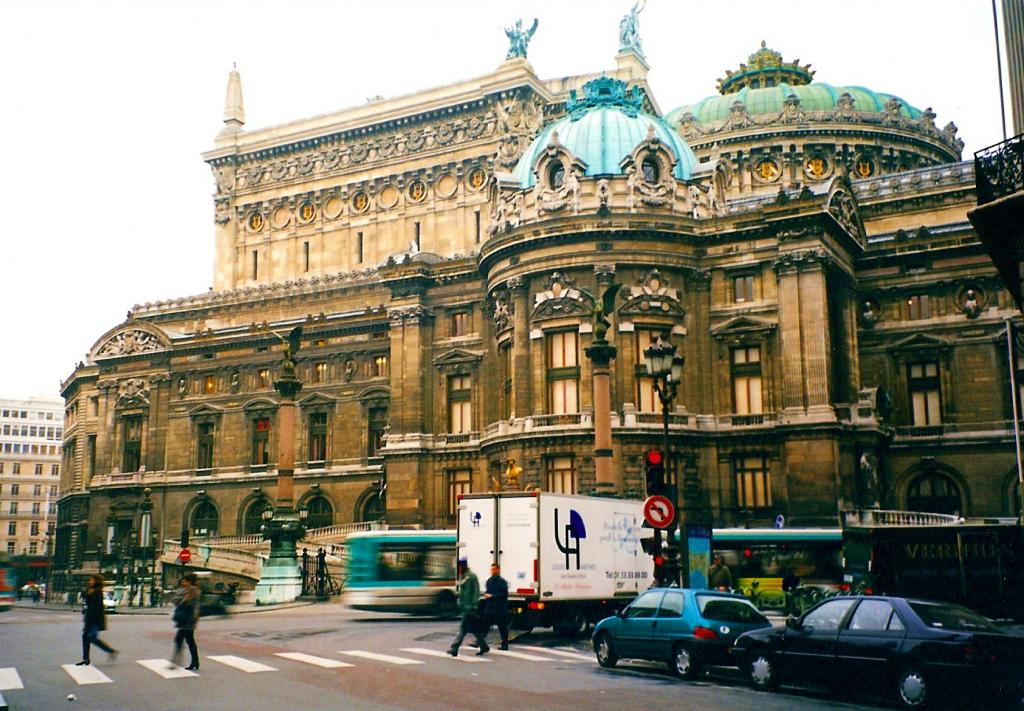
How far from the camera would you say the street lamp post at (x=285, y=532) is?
48.5 metres

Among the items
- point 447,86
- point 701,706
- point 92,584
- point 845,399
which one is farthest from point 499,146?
point 701,706

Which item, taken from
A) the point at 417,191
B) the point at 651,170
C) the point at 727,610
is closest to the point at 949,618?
the point at 727,610

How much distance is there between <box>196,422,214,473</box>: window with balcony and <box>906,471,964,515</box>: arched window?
44770 mm

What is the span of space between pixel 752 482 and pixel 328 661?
33.4 metres

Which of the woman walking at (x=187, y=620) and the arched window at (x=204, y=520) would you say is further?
the arched window at (x=204, y=520)

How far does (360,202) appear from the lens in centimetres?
8894

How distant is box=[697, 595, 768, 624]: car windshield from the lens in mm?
22458

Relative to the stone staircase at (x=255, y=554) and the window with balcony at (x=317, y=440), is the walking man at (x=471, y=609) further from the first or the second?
the window with balcony at (x=317, y=440)

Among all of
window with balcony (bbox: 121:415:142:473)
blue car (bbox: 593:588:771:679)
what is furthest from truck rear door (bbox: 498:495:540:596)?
window with balcony (bbox: 121:415:142:473)

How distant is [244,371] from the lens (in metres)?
75.3

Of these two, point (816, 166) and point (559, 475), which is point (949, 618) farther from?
point (816, 166)

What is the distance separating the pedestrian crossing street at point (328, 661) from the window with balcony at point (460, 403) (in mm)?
33997

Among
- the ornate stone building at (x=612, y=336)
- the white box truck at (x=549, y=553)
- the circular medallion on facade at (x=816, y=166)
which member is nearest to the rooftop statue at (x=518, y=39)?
the ornate stone building at (x=612, y=336)

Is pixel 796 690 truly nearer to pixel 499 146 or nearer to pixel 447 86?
pixel 499 146
